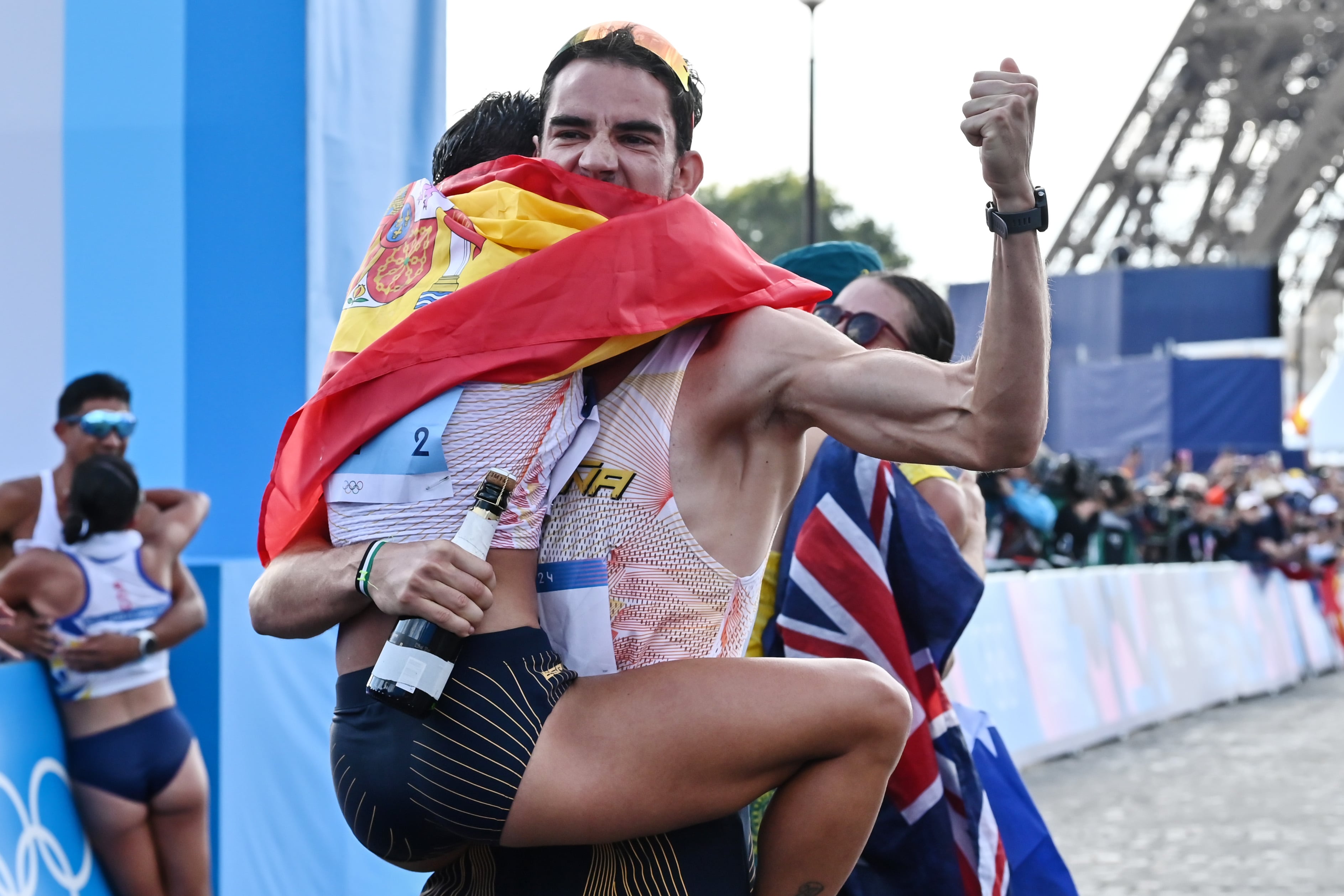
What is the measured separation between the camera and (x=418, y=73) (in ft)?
15.9

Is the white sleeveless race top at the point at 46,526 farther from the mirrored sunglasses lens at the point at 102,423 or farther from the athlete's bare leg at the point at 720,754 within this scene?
the athlete's bare leg at the point at 720,754

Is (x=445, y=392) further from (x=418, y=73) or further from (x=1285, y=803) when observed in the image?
(x=1285, y=803)

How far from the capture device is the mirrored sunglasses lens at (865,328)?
353cm

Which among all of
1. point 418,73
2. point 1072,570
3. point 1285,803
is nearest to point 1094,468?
point 1072,570

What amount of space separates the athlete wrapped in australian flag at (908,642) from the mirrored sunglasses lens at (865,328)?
35cm

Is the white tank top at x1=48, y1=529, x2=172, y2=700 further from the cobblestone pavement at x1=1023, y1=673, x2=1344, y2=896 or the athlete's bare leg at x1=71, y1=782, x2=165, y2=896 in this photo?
the cobblestone pavement at x1=1023, y1=673, x2=1344, y2=896

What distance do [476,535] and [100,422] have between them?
9.42ft

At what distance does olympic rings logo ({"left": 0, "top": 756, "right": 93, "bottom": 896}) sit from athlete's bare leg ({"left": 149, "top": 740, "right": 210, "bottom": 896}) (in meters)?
0.20

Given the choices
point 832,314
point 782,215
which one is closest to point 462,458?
point 832,314

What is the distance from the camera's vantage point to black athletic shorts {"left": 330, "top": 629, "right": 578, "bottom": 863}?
197 cm

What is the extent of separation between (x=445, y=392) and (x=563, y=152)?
0.49m

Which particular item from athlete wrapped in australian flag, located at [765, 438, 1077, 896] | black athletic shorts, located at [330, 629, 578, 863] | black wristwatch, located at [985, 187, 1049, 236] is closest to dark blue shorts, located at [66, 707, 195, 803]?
athlete wrapped in australian flag, located at [765, 438, 1077, 896]

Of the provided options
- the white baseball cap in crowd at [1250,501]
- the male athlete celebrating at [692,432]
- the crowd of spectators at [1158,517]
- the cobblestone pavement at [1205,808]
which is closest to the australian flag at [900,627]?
the male athlete celebrating at [692,432]

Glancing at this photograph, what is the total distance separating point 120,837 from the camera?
13.5ft
